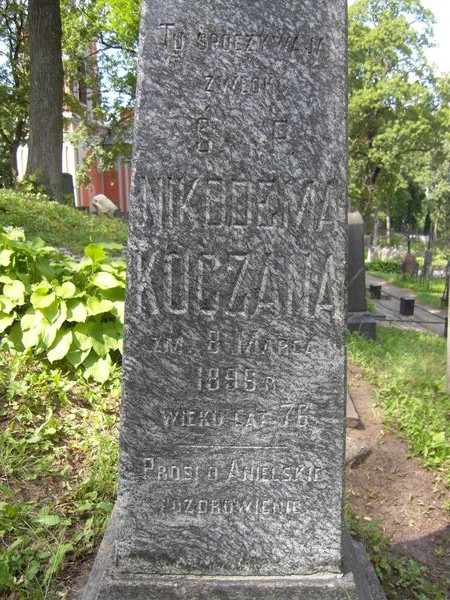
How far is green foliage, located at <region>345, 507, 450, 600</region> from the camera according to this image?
2.87 m

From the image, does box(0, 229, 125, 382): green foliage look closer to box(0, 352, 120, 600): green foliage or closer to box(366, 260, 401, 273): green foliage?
box(0, 352, 120, 600): green foliage

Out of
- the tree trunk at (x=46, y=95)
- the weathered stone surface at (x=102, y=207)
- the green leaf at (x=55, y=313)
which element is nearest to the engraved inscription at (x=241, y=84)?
the green leaf at (x=55, y=313)

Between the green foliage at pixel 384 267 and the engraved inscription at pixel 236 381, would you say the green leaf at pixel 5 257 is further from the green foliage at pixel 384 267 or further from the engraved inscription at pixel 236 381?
the green foliage at pixel 384 267

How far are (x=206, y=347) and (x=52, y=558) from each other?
4.37 ft

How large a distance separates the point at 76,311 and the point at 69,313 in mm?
58

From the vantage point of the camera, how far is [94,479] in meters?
3.26

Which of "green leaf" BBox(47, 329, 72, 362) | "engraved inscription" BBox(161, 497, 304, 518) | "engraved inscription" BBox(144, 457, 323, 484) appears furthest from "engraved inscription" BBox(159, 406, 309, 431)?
"green leaf" BBox(47, 329, 72, 362)

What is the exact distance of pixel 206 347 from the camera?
2.18 metres

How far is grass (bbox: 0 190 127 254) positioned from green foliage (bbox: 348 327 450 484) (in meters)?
3.69

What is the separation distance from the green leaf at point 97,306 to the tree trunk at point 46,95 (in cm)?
871

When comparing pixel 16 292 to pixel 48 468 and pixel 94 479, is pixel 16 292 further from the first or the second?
pixel 94 479

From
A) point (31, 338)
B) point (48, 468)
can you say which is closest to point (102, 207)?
point (31, 338)

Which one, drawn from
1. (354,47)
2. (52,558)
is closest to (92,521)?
(52,558)

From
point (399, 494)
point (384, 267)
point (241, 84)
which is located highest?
point (241, 84)
